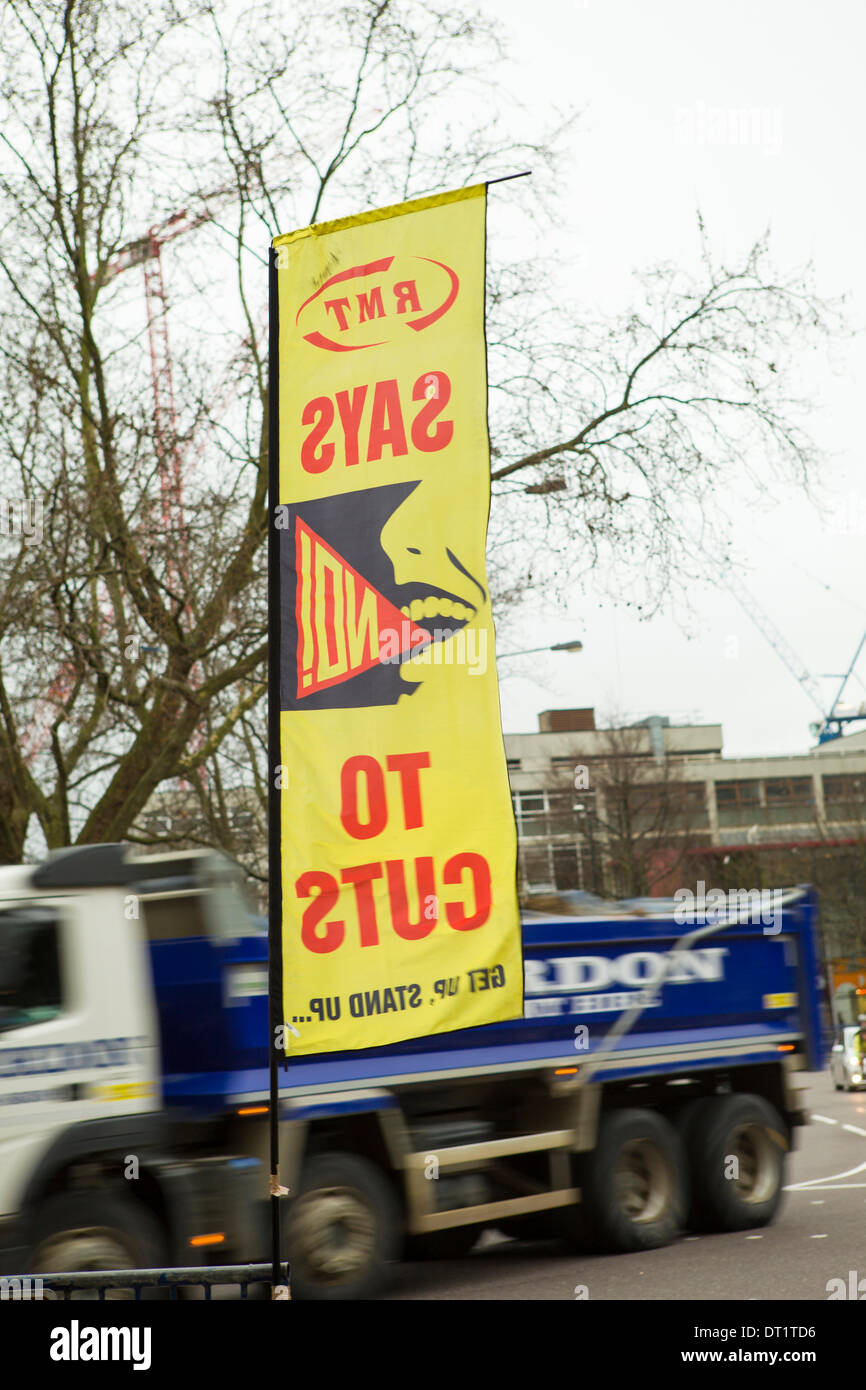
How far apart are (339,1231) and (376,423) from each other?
5.61m

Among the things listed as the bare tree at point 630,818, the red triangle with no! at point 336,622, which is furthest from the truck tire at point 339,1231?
the bare tree at point 630,818

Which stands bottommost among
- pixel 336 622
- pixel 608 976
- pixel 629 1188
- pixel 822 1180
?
pixel 822 1180

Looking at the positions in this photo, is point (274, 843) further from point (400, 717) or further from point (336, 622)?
point (336, 622)

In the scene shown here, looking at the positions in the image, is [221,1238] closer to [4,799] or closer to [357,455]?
[357,455]

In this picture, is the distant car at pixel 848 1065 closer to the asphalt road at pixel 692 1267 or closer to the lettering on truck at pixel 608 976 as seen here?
the asphalt road at pixel 692 1267

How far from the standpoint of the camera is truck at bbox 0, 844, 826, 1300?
763cm

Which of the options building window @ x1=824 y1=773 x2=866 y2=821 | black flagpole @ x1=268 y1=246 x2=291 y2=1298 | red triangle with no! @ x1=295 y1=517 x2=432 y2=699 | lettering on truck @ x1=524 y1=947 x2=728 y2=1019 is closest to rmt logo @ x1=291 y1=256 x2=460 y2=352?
black flagpole @ x1=268 y1=246 x2=291 y2=1298

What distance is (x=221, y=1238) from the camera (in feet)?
26.3

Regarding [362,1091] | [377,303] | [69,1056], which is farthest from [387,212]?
[362,1091]

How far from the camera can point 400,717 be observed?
4.77 metres

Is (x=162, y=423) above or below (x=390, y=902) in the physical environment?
above

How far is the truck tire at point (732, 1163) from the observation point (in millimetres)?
11570

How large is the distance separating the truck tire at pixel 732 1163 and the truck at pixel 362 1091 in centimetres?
2

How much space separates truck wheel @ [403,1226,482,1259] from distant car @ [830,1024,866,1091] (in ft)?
90.4
